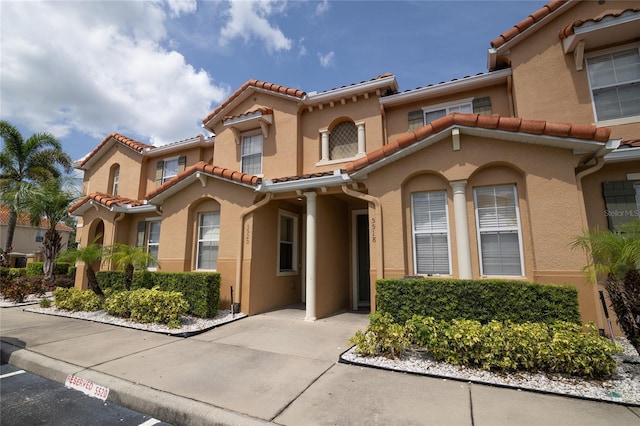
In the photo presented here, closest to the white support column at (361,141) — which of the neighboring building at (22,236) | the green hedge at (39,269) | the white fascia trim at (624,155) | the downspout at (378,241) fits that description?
the downspout at (378,241)

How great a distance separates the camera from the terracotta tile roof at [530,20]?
7.70m

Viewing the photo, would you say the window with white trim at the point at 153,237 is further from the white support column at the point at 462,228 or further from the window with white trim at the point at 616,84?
the window with white trim at the point at 616,84

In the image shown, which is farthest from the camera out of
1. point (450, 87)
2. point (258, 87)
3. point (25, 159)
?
point (25, 159)

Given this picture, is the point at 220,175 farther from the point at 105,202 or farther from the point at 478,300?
the point at 478,300

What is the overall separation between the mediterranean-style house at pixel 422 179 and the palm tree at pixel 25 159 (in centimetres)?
963

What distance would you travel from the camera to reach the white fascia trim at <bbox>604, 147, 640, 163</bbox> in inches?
237

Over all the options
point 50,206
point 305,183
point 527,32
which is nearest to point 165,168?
point 50,206

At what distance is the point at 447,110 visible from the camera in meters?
9.45

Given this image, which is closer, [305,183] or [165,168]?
[305,183]

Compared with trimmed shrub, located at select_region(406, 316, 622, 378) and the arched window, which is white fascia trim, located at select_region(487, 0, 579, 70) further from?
the arched window

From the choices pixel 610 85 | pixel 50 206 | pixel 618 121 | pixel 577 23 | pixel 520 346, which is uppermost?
pixel 577 23

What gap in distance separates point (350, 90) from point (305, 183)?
3.92 meters

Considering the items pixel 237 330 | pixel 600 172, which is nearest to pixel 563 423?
pixel 600 172

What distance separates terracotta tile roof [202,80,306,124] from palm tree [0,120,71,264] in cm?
1351
